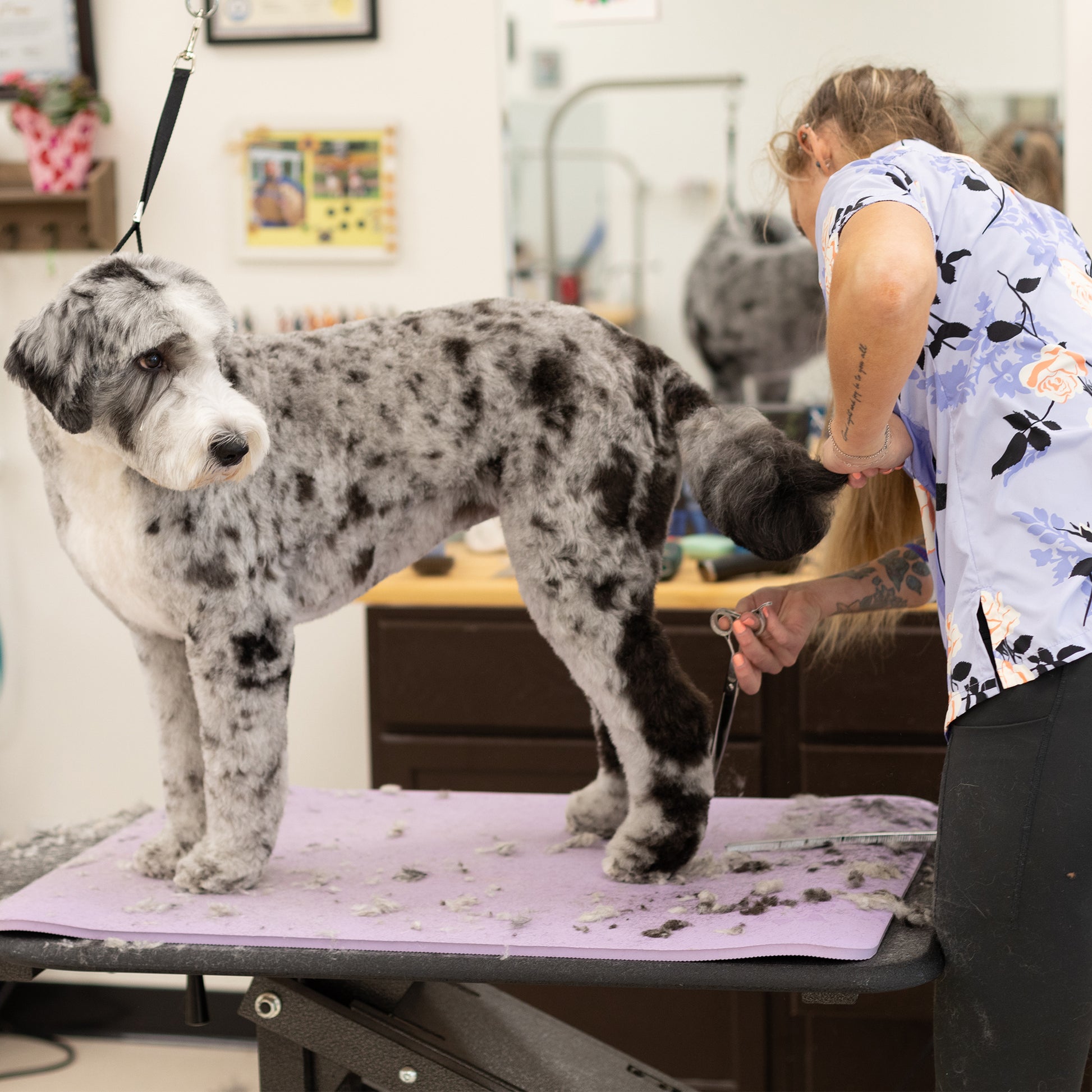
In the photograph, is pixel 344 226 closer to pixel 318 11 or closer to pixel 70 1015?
pixel 318 11

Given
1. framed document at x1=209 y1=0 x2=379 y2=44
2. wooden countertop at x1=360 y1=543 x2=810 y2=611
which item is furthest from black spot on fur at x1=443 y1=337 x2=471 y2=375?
framed document at x1=209 y1=0 x2=379 y2=44

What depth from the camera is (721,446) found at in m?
1.21

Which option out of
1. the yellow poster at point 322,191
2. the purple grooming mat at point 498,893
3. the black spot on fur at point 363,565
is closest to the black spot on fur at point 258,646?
the black spot on fur at point 363,565

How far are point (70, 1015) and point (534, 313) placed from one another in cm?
217

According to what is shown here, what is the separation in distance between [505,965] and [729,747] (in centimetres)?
108

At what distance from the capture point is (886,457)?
1109 millimetres

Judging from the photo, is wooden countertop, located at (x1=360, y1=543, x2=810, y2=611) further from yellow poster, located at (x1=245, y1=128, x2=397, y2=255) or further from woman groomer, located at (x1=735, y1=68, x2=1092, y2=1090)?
woman groomer, located at (x1=735, y1=68, x2=1092, y2=1090)

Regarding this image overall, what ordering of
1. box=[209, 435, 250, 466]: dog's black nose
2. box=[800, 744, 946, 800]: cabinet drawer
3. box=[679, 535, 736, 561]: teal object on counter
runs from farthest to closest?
box=[679, 535, 736, 561]: teal object on counter → box=[800, 744, 946, 800]: cabinet drawer → box=[209, 435, 250, 466]: dog's black nose

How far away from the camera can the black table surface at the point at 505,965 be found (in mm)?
1089

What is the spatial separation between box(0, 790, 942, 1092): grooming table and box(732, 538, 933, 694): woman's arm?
23cm

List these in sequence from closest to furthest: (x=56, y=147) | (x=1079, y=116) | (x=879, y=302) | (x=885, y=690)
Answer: (x=879, y=302) → (x=885, y=690) → (x=1079, y=116) → (x=56, y=147)

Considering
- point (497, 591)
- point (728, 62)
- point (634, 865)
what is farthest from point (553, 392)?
point (728, 62)

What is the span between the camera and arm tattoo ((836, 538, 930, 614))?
1396 millimetres

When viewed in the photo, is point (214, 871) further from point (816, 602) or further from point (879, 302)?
point (879, 302)
